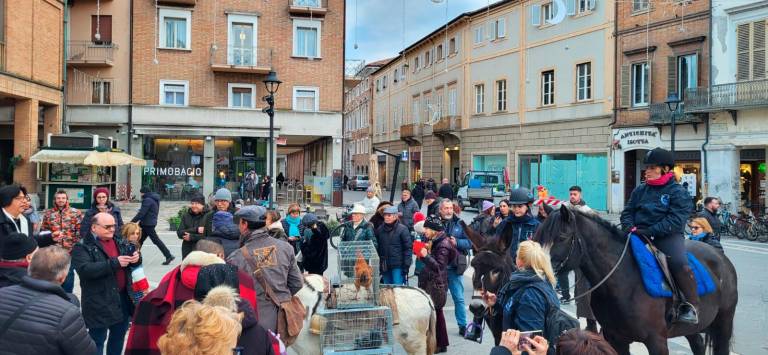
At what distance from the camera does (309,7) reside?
3022cm

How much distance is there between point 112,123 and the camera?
29.4 m

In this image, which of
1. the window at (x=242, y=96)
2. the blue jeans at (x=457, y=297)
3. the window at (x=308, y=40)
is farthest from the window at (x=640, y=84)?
the blue jeans at (x=457, y=297)

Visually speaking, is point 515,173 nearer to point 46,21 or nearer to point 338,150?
point 338,150

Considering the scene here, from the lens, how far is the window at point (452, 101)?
4125 centimetres

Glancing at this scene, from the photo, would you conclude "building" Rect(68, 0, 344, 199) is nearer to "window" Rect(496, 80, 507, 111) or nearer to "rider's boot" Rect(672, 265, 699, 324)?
"window" Rect(496, 80, 507, 111)

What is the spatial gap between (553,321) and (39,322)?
3.00 meters

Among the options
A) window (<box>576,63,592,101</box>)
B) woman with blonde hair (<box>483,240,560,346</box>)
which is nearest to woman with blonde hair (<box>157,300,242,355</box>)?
woman with blonde hair (<box>483,240,560,346</box>)

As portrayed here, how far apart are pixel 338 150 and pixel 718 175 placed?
17412mm

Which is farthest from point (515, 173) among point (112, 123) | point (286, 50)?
point (112, 123)

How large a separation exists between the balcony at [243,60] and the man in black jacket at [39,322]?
89.2ft

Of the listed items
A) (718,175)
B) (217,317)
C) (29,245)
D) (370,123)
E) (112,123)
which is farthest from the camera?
(370,123)

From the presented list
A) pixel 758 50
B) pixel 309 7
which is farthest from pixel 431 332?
pixel 309 7

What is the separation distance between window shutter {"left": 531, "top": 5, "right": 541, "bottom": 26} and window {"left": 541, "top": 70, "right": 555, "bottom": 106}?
277 cm

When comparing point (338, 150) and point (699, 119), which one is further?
point (338, 150)
